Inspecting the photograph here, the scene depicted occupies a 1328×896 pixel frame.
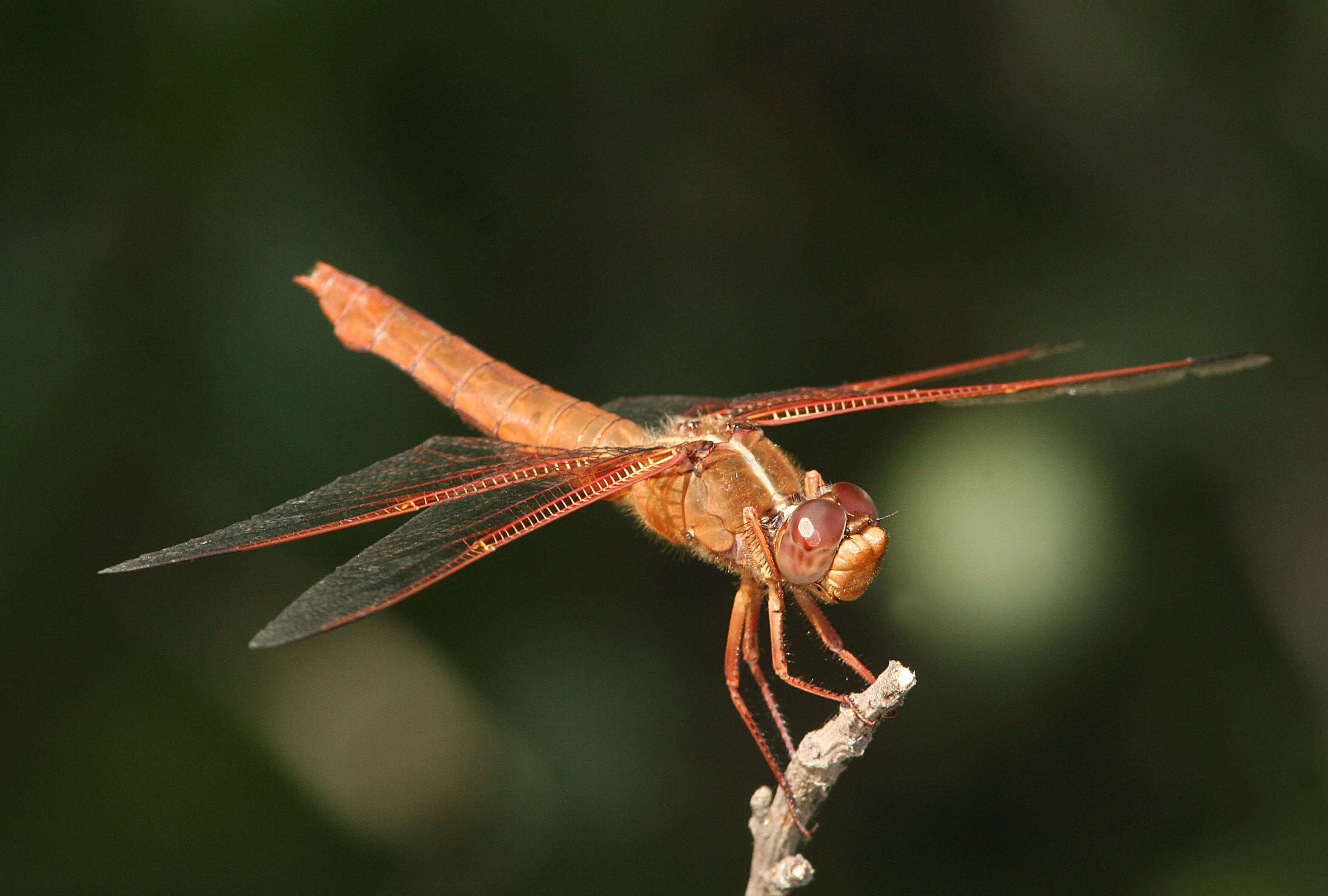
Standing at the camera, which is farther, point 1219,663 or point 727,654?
point 1219,663

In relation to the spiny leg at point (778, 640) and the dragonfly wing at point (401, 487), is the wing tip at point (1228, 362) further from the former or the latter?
the dragonfly wing at point (401, 487)

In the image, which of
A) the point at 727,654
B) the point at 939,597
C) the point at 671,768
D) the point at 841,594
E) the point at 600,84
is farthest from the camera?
the point at 600,84

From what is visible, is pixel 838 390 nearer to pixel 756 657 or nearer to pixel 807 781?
pixel 756 657

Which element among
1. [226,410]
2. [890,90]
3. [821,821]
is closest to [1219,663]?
[821,821]

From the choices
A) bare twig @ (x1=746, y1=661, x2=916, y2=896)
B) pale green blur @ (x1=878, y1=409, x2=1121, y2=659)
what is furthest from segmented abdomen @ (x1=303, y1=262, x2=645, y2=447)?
bare twig @ (x1=746, y1=661, x2=916, y2=896)

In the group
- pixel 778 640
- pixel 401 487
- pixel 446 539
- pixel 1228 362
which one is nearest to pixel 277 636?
pixel 446 539

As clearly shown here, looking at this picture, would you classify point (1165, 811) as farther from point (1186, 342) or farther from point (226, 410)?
point (226, 410)
